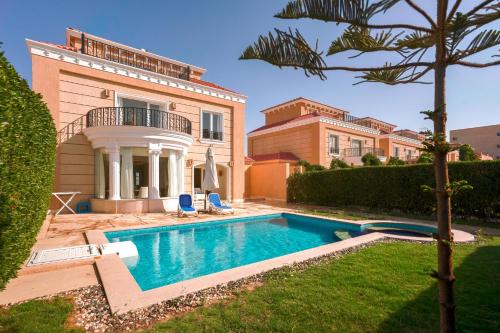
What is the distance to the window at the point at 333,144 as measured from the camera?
23158 millimetres

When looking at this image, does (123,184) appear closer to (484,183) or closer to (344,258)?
(344,258)

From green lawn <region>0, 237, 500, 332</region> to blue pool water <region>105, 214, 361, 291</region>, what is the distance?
83.6 inches

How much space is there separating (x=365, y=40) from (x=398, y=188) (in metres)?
13.9

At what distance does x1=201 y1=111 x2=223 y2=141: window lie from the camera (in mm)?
17422

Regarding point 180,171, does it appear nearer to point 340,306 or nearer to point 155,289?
point 155,289

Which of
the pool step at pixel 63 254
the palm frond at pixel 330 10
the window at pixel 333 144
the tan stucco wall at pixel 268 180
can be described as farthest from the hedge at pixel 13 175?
the window at pixel 333 144

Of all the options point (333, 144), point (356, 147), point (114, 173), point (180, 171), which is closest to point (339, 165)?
point (333, 144)

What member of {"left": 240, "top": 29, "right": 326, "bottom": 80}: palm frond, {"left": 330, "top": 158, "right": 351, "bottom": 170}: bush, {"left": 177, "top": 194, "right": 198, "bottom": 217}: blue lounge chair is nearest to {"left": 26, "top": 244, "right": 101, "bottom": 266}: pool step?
{"left": 177, "top": 194, "right": 198, "bottom": 217}: blue lounge chair

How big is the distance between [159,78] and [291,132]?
13.6 metres

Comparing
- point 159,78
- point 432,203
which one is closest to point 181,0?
point 159,78

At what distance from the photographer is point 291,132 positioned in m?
24.6

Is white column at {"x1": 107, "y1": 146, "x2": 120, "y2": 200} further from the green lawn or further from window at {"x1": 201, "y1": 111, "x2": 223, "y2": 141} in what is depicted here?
the green lawn

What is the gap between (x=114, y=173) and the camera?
12281 mm

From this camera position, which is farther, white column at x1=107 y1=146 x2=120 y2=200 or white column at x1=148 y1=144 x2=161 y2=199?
white column at x1=148 y1=144 x2=161 y2=199
